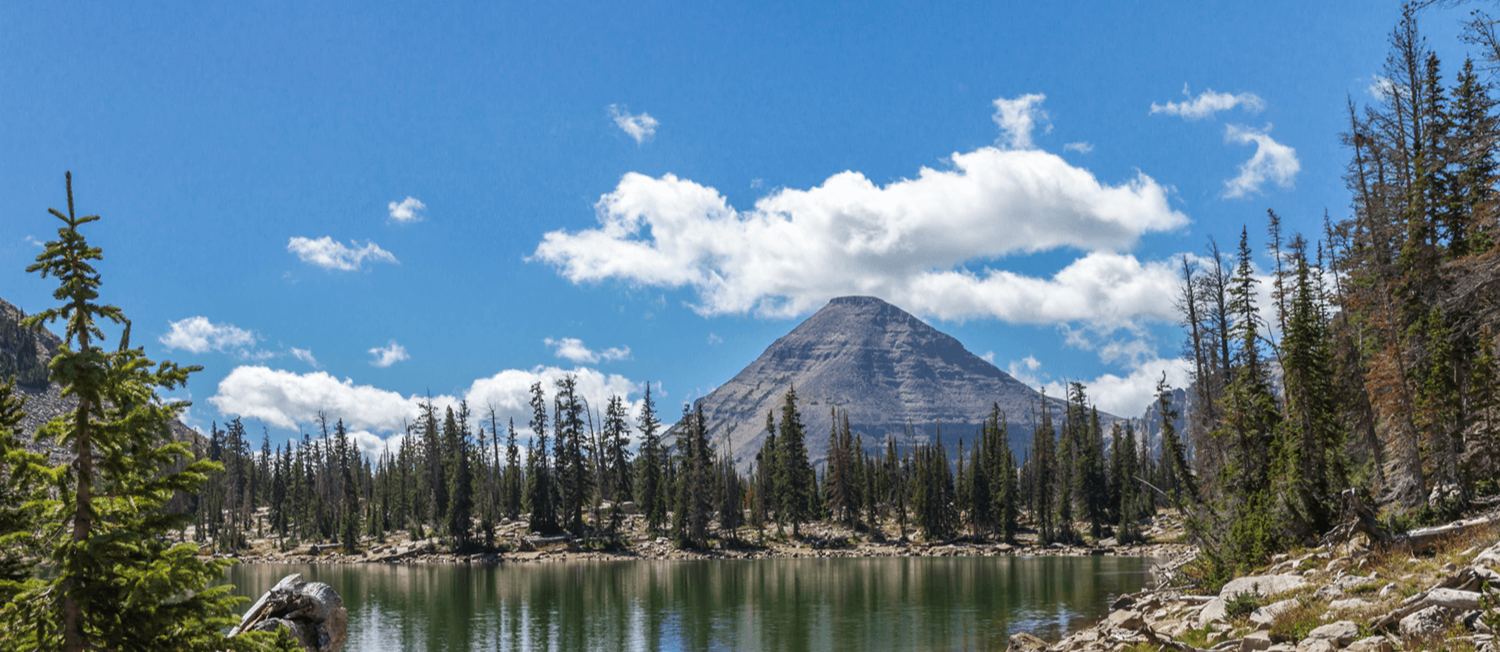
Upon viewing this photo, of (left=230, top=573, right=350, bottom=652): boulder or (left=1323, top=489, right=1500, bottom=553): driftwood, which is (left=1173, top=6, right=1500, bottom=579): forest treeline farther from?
(left=230, top=573, right=350, bottom=652): boulder

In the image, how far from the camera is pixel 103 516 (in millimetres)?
11234

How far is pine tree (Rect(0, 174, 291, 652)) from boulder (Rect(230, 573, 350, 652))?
26.3 feet

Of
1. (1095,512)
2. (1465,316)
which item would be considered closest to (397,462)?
(1095,512)

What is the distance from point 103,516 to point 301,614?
29.0 ft

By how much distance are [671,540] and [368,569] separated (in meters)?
30.5

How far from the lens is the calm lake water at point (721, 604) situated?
4047 centimetres

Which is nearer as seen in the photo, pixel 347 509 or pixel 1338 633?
pixel 1338 633

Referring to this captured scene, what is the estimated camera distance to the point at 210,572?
10992 mm

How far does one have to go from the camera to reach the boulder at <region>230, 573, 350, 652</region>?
1881cm

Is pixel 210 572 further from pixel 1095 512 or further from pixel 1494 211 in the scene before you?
pixel 1095 512

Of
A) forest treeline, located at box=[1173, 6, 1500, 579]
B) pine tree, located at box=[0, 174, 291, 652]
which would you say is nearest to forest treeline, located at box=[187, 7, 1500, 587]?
forest treeline, located at box=[1173, 6, 1500, 579]

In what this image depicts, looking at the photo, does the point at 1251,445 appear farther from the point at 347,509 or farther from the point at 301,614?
the point at 347,509

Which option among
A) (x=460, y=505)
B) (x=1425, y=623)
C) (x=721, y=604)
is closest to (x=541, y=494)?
(x=460, y=505)

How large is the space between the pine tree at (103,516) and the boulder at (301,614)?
800cm
